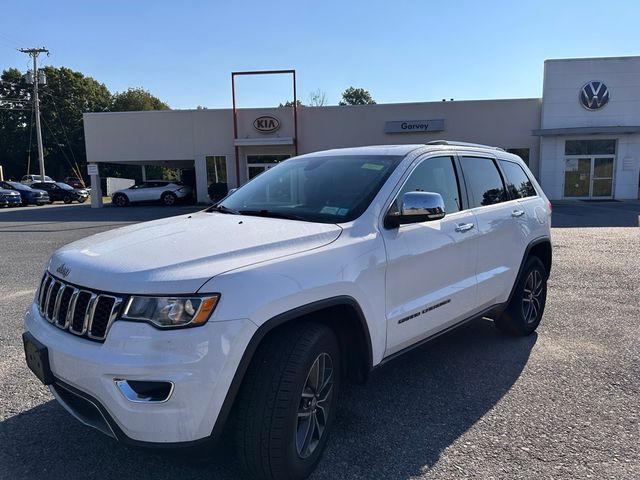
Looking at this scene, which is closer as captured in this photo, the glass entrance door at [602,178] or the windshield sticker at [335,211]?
the windshield sticker at [335,211]

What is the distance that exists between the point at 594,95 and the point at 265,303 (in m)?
26.9

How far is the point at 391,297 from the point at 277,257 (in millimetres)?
907

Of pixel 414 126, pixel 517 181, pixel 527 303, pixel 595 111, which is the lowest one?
pixel 527 303

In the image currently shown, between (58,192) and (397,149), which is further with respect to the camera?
(58,192)

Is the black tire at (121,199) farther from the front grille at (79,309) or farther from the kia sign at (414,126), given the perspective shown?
the front grille at (79,309)

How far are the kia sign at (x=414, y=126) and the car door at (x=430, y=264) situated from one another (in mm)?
22002

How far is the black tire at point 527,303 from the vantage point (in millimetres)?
4750

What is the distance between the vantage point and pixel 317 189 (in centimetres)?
359

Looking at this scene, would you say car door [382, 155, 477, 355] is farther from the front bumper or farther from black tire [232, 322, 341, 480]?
the front bumper

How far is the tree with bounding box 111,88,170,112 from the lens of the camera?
69062 millimetres

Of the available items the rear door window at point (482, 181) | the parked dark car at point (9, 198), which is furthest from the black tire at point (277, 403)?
the parked dark car at point (9, 198)

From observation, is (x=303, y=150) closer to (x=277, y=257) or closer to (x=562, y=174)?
(x=562, y=174)

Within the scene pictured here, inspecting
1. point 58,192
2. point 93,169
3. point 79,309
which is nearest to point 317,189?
point 79,309

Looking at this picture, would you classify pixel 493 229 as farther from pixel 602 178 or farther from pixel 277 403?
pixel 602 178
